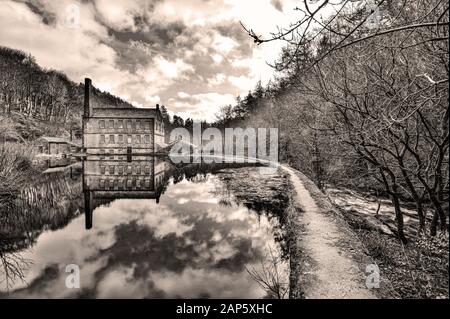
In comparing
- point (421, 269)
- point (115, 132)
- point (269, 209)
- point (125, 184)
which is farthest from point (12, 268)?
point (115, 132)

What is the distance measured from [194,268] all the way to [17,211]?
8365 millimetres

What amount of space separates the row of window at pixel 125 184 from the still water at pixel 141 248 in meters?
3.42

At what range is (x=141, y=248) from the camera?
25.2ft

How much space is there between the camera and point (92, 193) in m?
15.0

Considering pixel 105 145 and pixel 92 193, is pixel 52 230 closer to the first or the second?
pixel 92 193

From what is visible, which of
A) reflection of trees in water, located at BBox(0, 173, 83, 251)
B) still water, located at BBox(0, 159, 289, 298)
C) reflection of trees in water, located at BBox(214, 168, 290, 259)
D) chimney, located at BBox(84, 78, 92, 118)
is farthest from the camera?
chimney, located at BBox(84, 78, 92, 118)

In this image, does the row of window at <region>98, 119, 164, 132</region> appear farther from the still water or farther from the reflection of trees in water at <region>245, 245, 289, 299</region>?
the reflection of trees in water at <region>245, 245, 289, 299</region>

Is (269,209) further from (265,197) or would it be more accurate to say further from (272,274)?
(272,274)

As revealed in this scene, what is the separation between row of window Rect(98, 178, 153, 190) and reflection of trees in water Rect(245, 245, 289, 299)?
1203cm

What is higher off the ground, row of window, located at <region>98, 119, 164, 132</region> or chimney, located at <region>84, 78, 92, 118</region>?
chimney, located at <region>84, 78, 92, 118</region>

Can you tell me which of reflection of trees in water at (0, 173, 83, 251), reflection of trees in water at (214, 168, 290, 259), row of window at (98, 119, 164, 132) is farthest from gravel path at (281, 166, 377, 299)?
row of window at (98, 119, 164, 132)

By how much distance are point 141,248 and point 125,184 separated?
1182 cm

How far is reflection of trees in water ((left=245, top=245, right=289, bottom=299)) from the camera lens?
17.3ft
